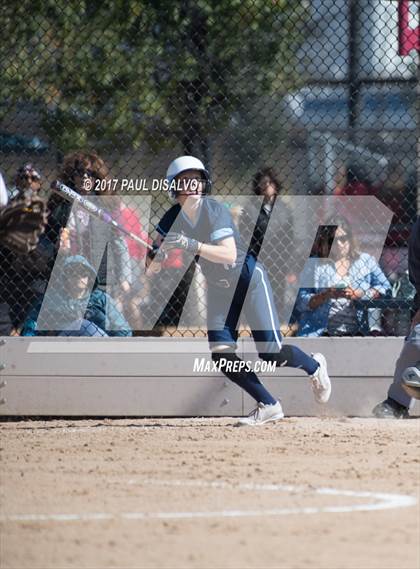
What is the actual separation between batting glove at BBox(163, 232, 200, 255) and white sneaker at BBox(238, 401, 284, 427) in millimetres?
1323

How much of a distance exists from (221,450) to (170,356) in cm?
187

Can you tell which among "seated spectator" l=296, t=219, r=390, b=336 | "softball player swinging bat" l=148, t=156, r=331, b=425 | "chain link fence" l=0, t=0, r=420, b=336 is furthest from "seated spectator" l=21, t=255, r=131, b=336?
"seated spectator" l=296, t=219, r=390, b=336

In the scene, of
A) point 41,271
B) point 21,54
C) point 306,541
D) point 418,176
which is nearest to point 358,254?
point 418,176

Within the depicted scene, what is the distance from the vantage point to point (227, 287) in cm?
855

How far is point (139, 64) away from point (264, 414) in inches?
138

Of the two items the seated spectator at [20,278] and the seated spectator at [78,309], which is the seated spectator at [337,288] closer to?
the seated spectator at [78,309]

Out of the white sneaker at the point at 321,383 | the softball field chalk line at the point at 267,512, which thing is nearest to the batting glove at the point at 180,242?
the white sneaker at the point at 321,383

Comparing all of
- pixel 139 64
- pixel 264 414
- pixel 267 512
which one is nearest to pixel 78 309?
pixel 264 414

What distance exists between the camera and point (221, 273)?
8484 millimetres

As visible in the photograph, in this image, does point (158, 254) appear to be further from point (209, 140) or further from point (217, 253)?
point (209, 140)

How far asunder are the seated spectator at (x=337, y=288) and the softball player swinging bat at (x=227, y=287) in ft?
2.57

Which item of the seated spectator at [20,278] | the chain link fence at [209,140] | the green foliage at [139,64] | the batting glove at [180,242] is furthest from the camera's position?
the green foliage at [139,64]

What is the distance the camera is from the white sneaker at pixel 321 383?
872cm

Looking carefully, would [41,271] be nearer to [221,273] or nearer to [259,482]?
[221,273]
